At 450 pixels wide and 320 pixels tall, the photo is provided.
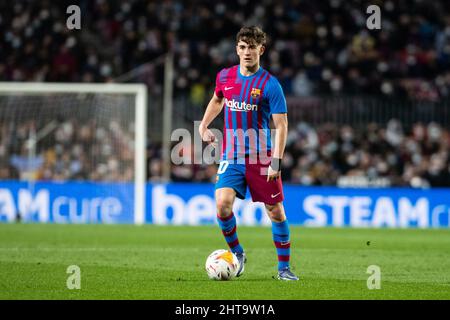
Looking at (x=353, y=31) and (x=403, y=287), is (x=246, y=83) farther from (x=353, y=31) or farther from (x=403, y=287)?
(x=353, y=31)

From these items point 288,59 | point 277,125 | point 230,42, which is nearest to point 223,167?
point 277,125

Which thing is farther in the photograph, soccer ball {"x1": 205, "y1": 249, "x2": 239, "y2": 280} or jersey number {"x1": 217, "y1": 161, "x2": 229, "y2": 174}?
jersey number {"x1": 217, "y1": 161, "x2": 229, "y2": 174}

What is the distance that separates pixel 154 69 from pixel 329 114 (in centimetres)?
527

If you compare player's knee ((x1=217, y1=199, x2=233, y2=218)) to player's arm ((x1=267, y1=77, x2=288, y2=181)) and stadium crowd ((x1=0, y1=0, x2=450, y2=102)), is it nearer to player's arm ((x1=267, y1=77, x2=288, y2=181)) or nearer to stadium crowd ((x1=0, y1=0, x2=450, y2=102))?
player's arm ((x1=267, y1=77, x2=288, y2=181))

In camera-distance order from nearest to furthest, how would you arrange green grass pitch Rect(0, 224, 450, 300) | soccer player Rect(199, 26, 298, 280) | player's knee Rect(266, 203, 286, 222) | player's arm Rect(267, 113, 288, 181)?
1. green grass pitch Rect(0, 224, 450, 300)
2. player's arm Rect(267, 113, 288, 181)
3. soccer player Rect(199, 26, 298, 280)
4. player's knee Rect(266, 203, 286, 222)

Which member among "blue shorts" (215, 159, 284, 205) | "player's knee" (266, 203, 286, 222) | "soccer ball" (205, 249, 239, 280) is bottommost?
"soccer ball" (205, 249, 239, 280)

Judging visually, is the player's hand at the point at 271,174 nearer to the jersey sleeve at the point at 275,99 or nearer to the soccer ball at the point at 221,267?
the jersey sleeve at the point at 275,99

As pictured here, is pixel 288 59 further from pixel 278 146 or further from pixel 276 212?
pixel 278 146

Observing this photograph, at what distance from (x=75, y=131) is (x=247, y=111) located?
12.7 m

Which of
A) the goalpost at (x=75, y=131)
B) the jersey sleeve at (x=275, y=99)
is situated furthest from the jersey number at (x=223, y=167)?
the goalpost at (x=75, y=131)

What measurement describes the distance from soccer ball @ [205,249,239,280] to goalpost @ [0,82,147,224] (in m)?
11.8


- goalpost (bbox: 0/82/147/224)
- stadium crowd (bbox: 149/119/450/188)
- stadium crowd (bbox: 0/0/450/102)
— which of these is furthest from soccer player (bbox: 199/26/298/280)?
stadium crowd (bbox: 0/0/450/102)

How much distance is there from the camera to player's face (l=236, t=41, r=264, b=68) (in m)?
9.64
